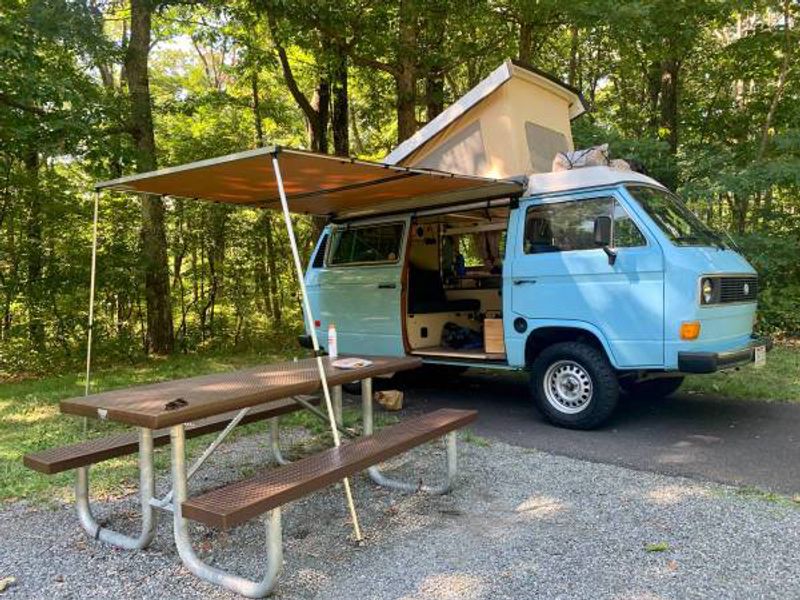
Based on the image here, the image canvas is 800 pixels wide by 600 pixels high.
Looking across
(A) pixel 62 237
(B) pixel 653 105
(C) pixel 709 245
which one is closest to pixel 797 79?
(B) pixel 653 105

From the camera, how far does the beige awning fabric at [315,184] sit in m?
4.55

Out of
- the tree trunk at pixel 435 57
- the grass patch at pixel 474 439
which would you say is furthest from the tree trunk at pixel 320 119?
the grass patch at pixel 474 439

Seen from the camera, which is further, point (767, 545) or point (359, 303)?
point (359, 303)

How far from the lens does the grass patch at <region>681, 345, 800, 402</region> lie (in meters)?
6.99

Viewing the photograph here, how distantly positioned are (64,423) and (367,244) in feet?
12.7

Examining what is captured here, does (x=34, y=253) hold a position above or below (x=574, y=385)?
above

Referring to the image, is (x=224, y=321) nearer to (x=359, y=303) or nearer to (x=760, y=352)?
(x=359, y=303)

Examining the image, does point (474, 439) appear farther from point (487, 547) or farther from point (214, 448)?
point (214, 448)

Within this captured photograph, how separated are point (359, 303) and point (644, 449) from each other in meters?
3.65

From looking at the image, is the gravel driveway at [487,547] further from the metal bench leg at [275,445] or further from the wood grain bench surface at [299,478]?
the metal bench leg at [275,445]

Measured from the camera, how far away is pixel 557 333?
6035mm

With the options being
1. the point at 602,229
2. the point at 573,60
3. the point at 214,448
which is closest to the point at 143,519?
the point at 214,448

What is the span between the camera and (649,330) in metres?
5.32

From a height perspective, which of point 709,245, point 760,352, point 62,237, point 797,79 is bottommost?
point 760,352
